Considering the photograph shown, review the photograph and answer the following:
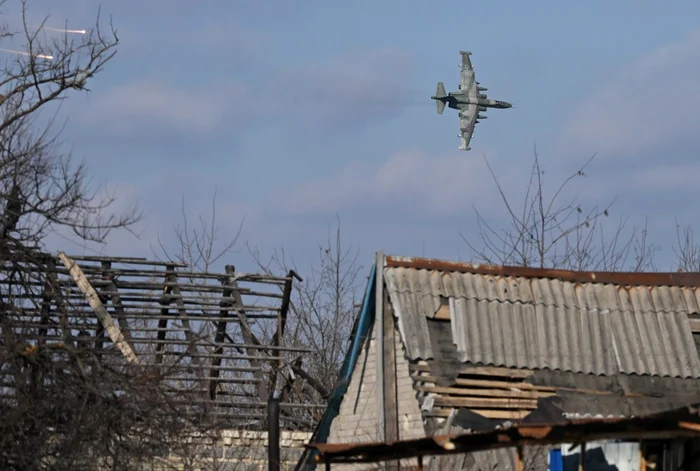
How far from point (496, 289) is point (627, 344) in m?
2.08

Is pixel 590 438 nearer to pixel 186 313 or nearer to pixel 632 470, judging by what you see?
pixel 632 470

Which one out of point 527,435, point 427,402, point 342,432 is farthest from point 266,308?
point 527,435

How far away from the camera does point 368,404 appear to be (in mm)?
17250

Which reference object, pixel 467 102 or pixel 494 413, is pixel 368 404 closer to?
pixel 494 413

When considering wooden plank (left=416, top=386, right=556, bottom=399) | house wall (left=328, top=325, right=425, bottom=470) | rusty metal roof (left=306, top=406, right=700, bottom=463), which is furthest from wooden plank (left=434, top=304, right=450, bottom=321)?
rusty metal roof (left=306, top=406, right=700, bottom=463)

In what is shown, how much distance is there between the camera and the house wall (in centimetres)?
1642

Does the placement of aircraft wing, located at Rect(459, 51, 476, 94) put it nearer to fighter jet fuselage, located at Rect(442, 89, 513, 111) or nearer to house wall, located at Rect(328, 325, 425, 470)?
fighter jet fuselage, located at Rect(442, 89, 513, 111)

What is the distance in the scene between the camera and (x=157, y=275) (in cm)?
2114

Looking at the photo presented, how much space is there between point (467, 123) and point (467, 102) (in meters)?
0.86

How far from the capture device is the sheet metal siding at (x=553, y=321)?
16.8 meters

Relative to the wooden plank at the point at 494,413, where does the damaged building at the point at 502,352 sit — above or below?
above

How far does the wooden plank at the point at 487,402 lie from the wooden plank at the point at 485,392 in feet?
0.19

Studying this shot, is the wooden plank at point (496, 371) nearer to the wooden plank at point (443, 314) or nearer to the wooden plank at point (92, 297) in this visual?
the wooden plank at point (443, 314)

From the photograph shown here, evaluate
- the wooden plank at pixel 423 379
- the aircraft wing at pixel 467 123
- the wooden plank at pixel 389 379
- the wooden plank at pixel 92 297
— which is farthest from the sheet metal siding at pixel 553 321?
the aircraft wing at pixel 467 123
